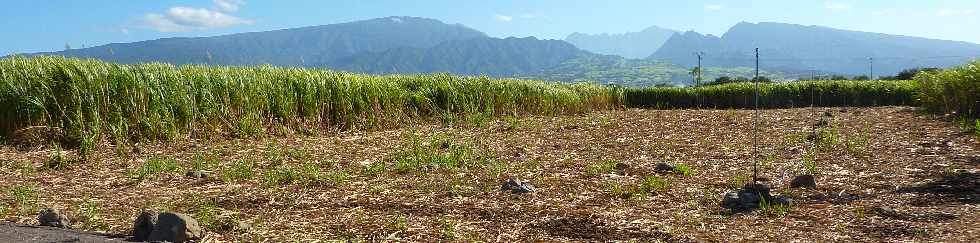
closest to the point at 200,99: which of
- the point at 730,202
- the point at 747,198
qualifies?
the point at 730,202

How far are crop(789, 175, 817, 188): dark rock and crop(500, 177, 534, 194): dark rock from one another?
287 cm

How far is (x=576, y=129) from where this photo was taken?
14367 millimetres

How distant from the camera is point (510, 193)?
632cm

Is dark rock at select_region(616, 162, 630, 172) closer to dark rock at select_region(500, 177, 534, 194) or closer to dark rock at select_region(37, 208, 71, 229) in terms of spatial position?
dark rock at select_region(500, 177, 534, 194)

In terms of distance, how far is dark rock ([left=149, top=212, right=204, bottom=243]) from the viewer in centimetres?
437

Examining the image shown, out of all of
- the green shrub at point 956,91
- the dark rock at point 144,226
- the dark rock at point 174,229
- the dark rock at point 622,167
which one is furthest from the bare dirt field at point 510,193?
the green shrub at point 956,91

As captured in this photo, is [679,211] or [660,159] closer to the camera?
[679,211]

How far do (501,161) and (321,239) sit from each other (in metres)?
4.39

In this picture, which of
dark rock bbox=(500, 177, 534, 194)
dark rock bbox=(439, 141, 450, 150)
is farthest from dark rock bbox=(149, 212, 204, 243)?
Answer: dark rock bbox=(439, 141, 450, 150)

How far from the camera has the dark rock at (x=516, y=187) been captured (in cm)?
635

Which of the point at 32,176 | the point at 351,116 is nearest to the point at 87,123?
the point at 32,176

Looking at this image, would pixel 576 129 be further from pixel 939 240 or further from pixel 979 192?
pixel 939 240

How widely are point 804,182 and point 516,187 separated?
123 inches

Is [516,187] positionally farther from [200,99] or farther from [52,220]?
[200,99]
